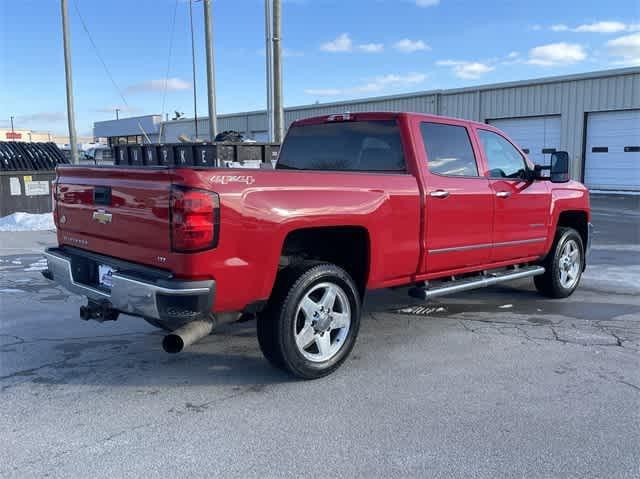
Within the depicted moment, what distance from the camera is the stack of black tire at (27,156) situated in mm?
13914

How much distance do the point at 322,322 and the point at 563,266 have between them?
3.79 m

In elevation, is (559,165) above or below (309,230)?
above

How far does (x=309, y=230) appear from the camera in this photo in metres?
4.34

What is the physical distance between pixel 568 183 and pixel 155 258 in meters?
4.96

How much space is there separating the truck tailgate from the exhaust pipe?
485 mm

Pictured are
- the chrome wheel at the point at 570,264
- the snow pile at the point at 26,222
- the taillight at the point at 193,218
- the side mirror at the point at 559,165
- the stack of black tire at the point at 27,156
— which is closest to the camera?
the taillight at the point at 193,218

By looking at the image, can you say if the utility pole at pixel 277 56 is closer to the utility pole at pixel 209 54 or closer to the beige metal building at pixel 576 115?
the utility pole at pixel 209 54

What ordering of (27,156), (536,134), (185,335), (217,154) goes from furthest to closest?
(536,134)
(27,156)
(217,154)
(185,335)

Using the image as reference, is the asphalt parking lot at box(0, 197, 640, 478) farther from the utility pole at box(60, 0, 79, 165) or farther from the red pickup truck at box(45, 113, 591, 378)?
the utility pole at box(60, 0, 79, 165)

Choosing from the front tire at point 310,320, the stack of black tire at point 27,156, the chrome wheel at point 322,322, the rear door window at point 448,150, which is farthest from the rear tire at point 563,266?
the stack of black tire at point 27,156

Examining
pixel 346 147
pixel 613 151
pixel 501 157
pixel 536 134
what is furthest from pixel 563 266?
pixel 536 134

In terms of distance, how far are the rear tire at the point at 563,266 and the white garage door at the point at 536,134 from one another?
19327 millimetres

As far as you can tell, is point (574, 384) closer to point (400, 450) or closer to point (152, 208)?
point (400, 450)

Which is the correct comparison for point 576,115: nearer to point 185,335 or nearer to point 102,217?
point 102,217
